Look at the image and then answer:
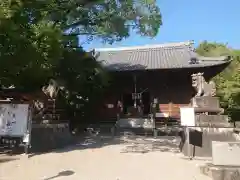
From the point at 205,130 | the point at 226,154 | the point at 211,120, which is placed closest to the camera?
the point at 226,154

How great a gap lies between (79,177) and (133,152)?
14.2 feet

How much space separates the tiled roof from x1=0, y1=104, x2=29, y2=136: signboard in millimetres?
11584

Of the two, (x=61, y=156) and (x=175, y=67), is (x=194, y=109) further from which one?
A: (x=175, y=67)

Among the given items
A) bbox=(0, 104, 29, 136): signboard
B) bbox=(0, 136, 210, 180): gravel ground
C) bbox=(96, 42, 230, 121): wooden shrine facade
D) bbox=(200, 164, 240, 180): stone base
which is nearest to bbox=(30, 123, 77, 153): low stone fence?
bbox=(0, 136, 210, 180): gravel ground

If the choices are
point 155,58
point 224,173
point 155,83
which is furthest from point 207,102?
point 155,58

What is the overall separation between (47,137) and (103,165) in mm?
3926

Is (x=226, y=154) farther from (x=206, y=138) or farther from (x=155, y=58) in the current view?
(x=155, y=58)

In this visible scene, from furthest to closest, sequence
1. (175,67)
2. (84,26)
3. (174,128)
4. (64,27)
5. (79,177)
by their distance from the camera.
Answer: (175,67), (174,128), (84,26), (64,27), (79,177)

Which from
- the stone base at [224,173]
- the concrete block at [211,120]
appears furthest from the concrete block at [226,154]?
the concrete block at [211,120]

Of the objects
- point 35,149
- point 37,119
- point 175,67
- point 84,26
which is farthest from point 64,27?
point 175,67

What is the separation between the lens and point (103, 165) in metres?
9.10

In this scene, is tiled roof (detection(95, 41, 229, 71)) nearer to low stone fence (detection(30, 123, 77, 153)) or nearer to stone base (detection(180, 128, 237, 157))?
stone base (detection(180, 128, 237, 157))

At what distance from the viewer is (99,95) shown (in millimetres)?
21016

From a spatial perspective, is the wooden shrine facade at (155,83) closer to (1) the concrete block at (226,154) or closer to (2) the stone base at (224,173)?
(1) the concrete block at (226,154)
